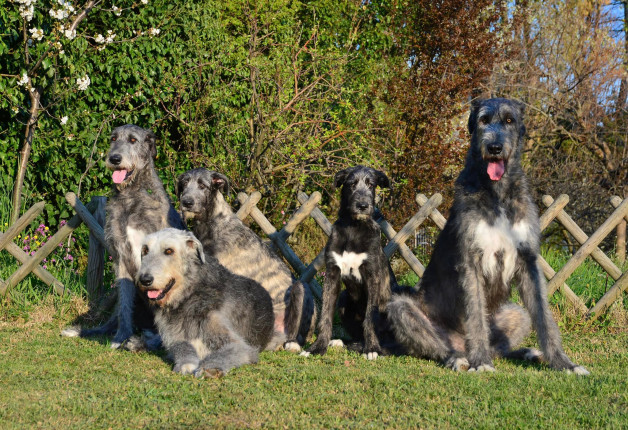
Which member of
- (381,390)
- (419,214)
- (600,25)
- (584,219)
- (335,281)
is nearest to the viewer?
(381,390)

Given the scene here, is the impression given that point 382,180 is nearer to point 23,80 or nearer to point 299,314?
point 299,314

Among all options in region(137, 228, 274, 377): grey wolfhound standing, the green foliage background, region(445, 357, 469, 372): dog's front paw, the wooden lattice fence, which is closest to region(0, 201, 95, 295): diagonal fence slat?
the wooden lattice fence

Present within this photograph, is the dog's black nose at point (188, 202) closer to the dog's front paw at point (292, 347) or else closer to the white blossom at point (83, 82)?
the dog's front paw at point (292, 347)

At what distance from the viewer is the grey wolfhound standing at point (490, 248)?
5.61 meters

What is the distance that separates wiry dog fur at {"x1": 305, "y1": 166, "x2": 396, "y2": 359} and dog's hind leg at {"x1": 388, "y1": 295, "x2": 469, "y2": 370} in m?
0.38

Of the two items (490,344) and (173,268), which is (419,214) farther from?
(173,268)

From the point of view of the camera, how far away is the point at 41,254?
848 cm

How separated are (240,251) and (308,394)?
2556mm

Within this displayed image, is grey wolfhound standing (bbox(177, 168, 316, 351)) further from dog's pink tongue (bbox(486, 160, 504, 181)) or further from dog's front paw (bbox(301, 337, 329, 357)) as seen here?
dog's pink tongue (bbox(486, 160, 504, 181))

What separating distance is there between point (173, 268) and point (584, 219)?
10.5 m

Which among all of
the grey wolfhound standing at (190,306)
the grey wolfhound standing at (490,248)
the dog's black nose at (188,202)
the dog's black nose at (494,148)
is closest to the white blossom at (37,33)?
the dog's black nose at (188,202)

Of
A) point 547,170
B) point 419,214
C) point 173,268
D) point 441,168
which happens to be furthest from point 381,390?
point 547,170

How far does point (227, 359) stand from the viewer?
5.57m

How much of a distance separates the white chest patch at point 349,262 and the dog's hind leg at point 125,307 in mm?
2338
